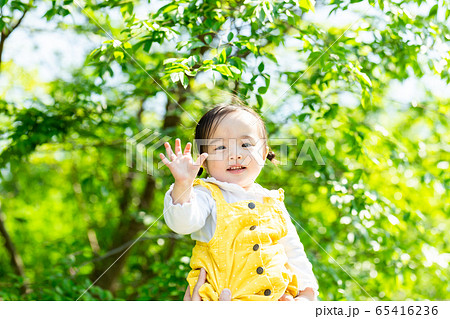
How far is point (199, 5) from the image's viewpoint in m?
2.04

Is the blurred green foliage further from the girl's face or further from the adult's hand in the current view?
the adult's hand

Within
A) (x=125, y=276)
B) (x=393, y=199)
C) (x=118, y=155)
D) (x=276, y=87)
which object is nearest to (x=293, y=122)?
(x=276, y=87)

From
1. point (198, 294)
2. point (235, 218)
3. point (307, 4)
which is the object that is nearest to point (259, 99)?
point (307, 4)

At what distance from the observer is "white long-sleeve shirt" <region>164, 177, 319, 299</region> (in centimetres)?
136

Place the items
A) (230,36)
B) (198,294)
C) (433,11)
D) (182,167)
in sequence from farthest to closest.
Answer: (433,11), (230,36), (198,294), (182,167)

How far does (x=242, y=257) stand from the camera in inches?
57.2

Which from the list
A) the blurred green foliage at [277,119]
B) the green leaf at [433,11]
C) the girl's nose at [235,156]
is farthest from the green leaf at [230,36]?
the green leaf at [433,11]

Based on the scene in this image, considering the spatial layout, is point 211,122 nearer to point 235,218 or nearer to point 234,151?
point 234,151

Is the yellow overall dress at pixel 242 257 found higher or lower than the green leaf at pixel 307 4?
lower

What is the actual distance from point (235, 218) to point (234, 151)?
219 mm

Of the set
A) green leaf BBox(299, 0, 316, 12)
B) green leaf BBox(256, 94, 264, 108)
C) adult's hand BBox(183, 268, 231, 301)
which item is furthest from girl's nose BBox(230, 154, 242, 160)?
green leaf BBox(299, 0, 316, 12)

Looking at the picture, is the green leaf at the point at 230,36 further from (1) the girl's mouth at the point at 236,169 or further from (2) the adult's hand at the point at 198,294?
(2) the adult's hand at the point at 198,294

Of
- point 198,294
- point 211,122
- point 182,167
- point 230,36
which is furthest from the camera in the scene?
point 230,36

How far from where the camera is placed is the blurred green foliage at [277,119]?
2004mm
